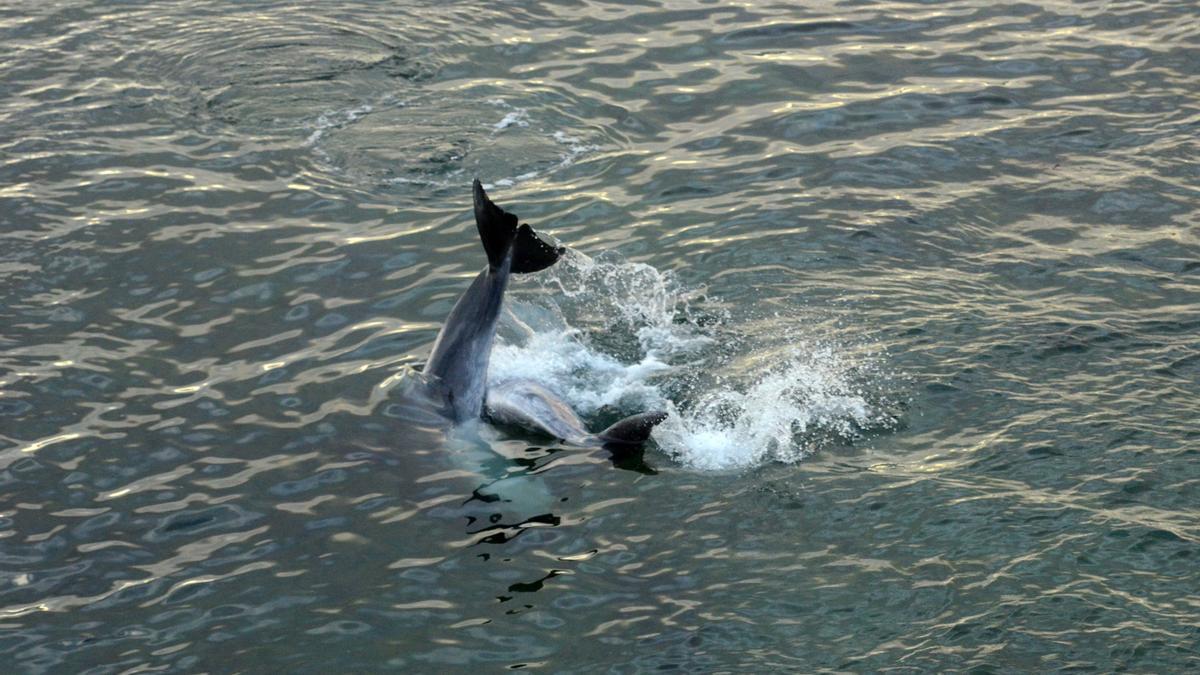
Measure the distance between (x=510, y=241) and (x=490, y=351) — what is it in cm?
89

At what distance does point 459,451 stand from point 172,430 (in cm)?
221

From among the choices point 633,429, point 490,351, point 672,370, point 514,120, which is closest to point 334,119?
point 514,120

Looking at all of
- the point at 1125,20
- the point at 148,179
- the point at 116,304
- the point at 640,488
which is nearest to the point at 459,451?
the point at 640,488

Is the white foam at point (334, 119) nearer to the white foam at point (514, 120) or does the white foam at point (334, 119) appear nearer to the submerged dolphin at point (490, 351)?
the white foam at point (514, 120)

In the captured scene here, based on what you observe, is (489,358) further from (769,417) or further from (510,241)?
(769,417)

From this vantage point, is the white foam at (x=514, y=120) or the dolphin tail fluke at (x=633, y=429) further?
the white foam at (x=514, y=120)

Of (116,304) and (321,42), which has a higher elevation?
(321,42)

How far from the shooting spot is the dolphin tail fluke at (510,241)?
416 inches

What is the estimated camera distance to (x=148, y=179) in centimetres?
1362

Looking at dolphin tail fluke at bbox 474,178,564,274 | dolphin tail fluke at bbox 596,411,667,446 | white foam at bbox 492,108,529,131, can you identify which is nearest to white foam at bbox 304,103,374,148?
white foam at bbox 492,108,529,131

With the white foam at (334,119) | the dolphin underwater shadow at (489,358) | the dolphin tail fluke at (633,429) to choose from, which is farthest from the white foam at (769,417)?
the white foam at (334,119)

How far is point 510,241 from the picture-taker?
1072 cm

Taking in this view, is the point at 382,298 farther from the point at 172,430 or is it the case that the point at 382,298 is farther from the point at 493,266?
the point at 172,430

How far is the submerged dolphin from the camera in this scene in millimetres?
10430
